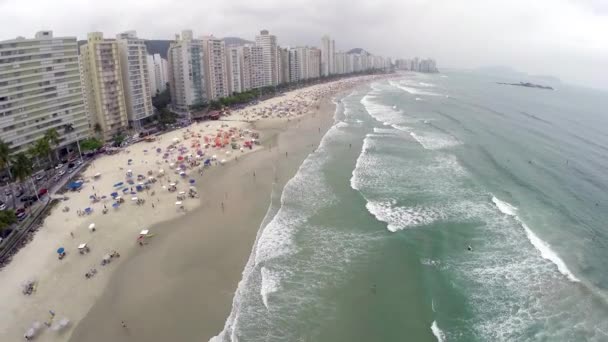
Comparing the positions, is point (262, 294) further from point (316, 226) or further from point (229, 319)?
point (316, 226)

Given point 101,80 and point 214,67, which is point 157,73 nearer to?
point 214,67

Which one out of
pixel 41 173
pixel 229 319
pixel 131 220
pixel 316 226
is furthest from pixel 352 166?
pixel 41 173

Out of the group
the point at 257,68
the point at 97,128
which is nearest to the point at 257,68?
the point at 257,68

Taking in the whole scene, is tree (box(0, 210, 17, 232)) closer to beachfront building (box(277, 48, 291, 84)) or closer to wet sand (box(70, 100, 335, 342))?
wet sand (box(70, 100, 335, 342))

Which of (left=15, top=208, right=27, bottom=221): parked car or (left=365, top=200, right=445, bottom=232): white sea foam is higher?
(left=15, top=208, right=27, bottom=221): parked car

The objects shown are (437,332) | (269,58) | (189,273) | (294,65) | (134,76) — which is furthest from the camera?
(294,65)

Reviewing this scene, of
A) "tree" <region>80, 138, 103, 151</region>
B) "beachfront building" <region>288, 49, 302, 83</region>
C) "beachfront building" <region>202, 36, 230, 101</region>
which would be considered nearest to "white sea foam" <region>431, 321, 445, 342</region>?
"tree" <region>80, 138, 103, 151</region>
